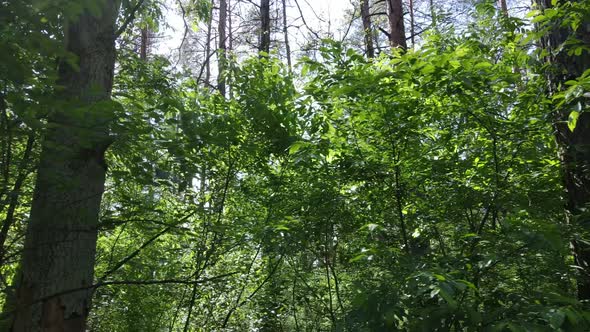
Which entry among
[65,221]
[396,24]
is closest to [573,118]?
[65,221]

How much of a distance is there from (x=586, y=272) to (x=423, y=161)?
1.31 meters

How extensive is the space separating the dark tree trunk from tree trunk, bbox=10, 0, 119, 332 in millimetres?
2864

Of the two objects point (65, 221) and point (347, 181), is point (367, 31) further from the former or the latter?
point (65, 221)

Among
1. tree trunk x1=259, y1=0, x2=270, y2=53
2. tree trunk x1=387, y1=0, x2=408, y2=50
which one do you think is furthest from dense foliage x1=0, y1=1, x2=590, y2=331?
tree trunk x1=259, y1=0, x2=270, y2=53

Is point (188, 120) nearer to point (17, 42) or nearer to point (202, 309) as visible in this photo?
point (17, 42)

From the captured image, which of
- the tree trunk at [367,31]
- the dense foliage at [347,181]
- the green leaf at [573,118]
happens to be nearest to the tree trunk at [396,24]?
the tree trunk at [367,31]

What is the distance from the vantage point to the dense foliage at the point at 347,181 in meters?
2.18

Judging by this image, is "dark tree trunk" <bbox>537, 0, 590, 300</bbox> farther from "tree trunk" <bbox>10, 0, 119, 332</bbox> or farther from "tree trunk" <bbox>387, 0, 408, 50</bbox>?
"tree trunk" <bbox>387, 0, 408, 50</bbox>

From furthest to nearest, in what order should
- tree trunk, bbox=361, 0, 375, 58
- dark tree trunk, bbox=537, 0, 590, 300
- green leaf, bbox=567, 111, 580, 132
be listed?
1. tree trunk, bbox=361, 0, 375, 58
2. dark tree trunk, bbox=537, 0, 590, 300
3. green leaf, bbox=567, 111, 580, 132

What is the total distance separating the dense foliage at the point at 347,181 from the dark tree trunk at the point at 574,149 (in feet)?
0.34

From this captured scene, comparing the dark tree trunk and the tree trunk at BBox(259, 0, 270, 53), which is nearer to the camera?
the dark tree trunk

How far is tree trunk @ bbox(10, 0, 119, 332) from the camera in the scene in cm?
194

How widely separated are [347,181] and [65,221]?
7.00 ft

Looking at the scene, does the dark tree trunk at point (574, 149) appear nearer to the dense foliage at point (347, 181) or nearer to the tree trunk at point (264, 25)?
the dense foliage at point (347, 181)
